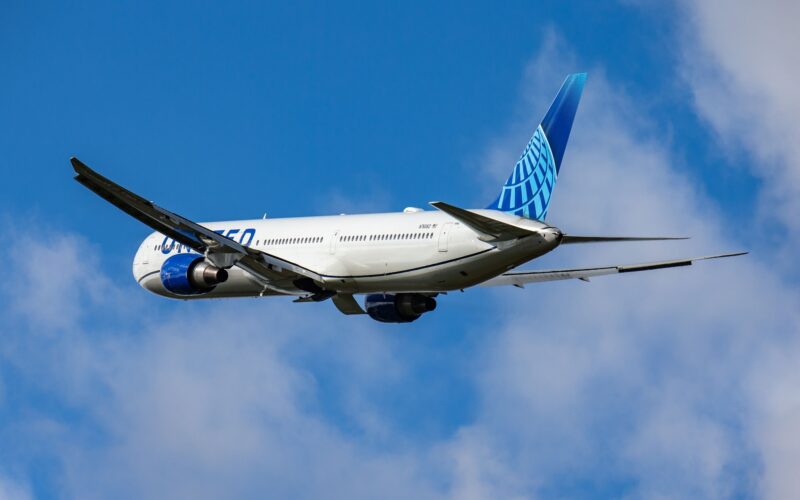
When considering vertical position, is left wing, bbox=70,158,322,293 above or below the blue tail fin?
below

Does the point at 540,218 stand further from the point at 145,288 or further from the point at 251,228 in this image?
the point at 145,288

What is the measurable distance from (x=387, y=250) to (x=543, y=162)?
612 cm

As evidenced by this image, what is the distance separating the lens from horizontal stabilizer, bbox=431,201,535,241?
Answer: 1984 inches

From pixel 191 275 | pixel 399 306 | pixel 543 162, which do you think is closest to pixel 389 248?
pixel 399 306

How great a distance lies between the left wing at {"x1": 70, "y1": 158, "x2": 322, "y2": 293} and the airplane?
4 centimetres

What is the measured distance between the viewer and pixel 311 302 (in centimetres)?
5944

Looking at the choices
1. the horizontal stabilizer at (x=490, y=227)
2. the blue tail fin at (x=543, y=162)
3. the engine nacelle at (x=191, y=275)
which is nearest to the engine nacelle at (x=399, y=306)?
the blue tail fin at (x=543, y=162)

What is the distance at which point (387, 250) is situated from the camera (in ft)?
181

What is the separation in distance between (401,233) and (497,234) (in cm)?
425

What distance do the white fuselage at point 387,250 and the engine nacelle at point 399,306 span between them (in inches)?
124

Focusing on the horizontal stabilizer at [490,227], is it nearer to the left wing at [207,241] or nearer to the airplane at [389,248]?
the airplane at [389,248]

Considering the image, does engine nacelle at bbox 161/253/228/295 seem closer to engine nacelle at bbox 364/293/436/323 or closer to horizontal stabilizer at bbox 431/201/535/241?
engine nacelle at bbox 364/293/436/323

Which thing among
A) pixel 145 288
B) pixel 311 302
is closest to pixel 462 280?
pixel 311 302

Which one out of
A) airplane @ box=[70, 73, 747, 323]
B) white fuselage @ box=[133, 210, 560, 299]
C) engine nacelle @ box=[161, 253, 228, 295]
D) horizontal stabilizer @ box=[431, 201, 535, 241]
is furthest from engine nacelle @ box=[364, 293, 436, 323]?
horizontal stabilizer @ box=[431, 201, 535, 241]
